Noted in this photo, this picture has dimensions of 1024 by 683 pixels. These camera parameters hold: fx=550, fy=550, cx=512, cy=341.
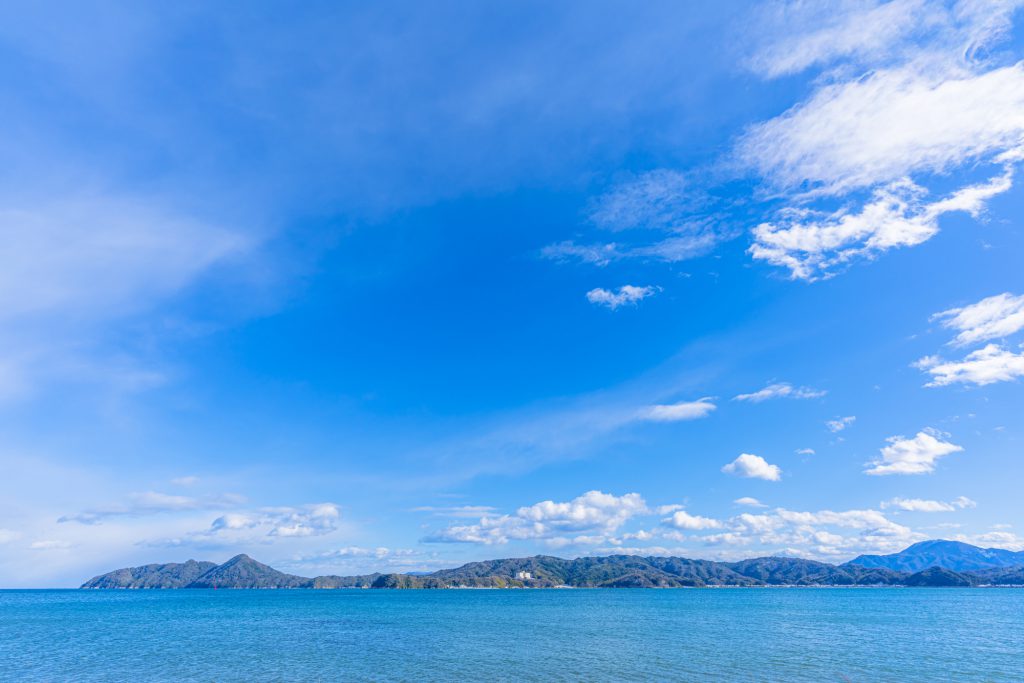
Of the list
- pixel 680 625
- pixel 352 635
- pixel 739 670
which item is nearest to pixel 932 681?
pixel 739 670

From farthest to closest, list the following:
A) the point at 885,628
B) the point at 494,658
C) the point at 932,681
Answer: the point at 885,628 < the point at 494,658 < the point at 932,681

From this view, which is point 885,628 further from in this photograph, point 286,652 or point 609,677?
point 286,652

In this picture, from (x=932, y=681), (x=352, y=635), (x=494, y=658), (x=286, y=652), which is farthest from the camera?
(x=352, y=635)

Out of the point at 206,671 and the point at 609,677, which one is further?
the point at 206,671

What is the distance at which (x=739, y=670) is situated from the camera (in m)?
53.2

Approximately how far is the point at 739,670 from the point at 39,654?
84.9m

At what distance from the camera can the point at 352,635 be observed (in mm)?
89812

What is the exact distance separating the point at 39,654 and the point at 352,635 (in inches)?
1588

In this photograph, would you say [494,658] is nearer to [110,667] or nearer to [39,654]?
[110,667]

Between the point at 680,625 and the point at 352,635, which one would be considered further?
the point at 680,625

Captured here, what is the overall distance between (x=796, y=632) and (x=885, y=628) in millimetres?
23432

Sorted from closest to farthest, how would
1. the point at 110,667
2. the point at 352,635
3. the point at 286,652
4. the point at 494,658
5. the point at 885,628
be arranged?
the point at 110,667
the point at 494,658
the point at 286,652
the point at 352,635
the point at 885,628

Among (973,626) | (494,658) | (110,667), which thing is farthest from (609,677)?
(973,626)

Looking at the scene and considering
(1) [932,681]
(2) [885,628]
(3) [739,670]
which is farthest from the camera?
(2) [885,628]
